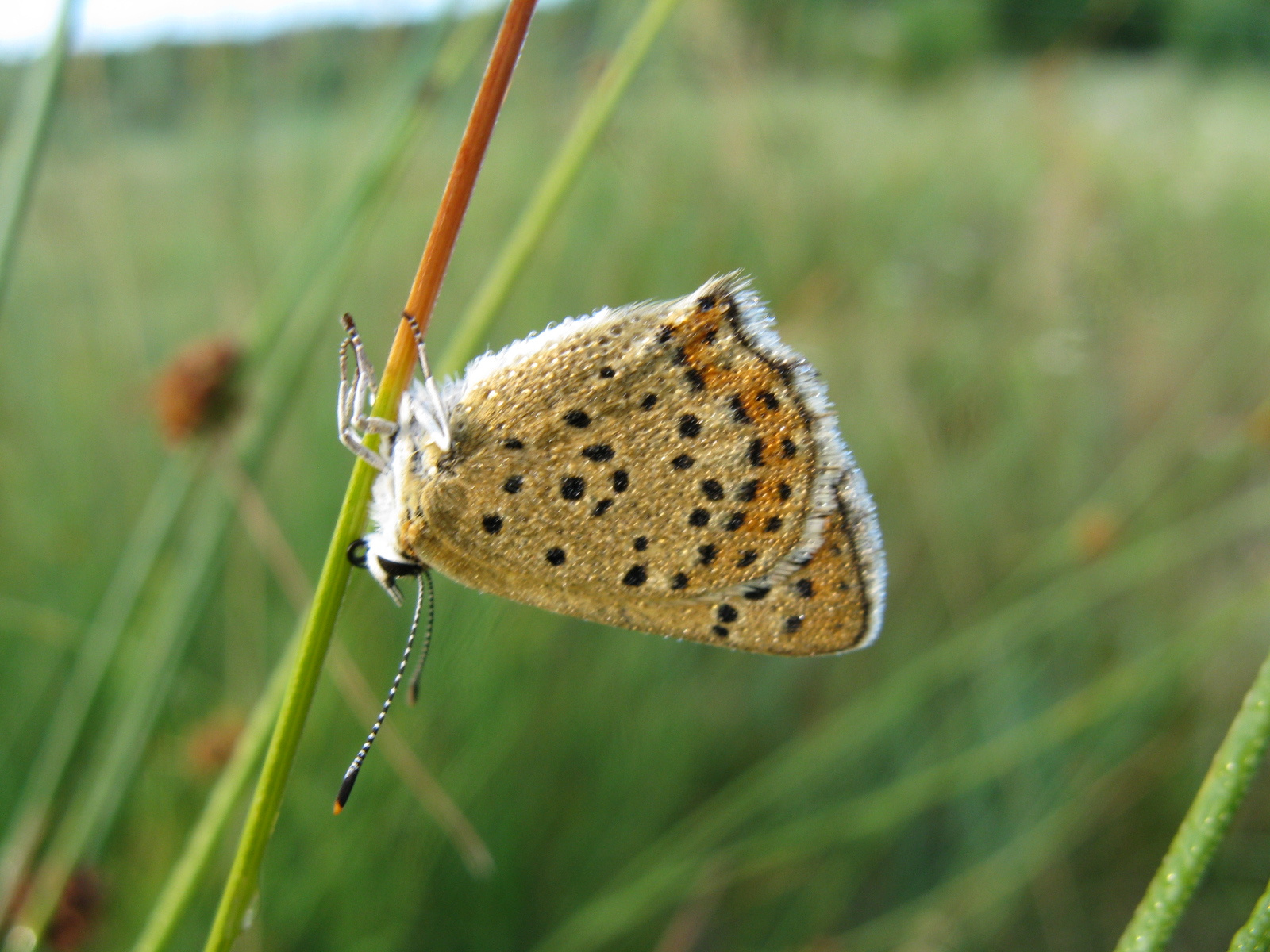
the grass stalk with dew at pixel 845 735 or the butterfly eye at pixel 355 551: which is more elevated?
the butterfly eye at pixel 355 551

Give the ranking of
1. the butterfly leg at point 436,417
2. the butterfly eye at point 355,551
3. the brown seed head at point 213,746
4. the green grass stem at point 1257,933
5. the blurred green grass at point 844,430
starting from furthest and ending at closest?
the blurred green grass at point 844,430
the brown seed head at point 213,746
the butterfly leg at point 436,417
the butterfly eye at point 355,551
the green grass stem at point 1257,933

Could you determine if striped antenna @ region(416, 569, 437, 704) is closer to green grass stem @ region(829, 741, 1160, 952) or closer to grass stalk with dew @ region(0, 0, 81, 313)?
grass stalk with dew @ region(0, 0, 81, 313)

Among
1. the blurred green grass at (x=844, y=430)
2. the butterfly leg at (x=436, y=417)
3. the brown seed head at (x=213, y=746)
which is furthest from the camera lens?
the blurred green grass at (x=844, y=430)

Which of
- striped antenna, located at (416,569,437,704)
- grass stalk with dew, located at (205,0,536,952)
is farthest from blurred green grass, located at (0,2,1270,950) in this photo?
grass stalk with dew, located at (205,0,536,952)

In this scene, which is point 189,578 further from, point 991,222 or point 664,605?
point 991,222

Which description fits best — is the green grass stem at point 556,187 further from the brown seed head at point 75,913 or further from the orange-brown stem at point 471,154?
the brown seed head at point 75,913

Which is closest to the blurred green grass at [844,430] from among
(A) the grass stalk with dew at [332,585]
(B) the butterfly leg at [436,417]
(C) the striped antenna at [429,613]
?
(C) the striped antenna at [429,613]
